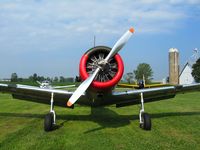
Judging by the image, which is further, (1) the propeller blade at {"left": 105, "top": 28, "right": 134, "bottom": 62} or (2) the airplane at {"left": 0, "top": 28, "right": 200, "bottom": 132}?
(1) the propeller blade at {"left": 105, "top": 28, "right": 134, "bottom": 62}

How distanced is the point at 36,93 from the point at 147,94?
4329 mm

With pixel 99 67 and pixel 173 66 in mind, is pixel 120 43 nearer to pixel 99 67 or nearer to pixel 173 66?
pixel 99 67

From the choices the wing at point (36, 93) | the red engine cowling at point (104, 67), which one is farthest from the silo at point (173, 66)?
the red engine cowling at point (104, 67)

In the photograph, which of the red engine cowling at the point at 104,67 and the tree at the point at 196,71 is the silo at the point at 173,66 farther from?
the red engine cowling at the point at 104,67

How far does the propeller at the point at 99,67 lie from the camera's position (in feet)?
29.3

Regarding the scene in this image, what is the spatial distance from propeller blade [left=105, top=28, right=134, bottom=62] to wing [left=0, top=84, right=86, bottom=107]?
2.08 metres

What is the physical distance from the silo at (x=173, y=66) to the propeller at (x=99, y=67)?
54149 millimetres

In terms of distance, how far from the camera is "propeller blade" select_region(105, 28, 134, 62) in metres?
9.57

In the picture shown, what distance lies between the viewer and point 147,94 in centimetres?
1202

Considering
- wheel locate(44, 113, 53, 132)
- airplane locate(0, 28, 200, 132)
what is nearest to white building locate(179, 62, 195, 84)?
airplane locate(0, 28, 200, 132)

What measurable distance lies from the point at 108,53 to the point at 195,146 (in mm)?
4059

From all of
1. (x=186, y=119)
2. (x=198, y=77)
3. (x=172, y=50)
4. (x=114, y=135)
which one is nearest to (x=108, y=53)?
Result: (x=114, y=135)

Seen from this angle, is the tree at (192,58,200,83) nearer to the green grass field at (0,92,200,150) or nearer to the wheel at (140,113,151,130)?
the green grass field at (0,92,200,150)

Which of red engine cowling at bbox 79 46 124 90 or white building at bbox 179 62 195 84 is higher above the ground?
white building at bbox 179 62 195 84
